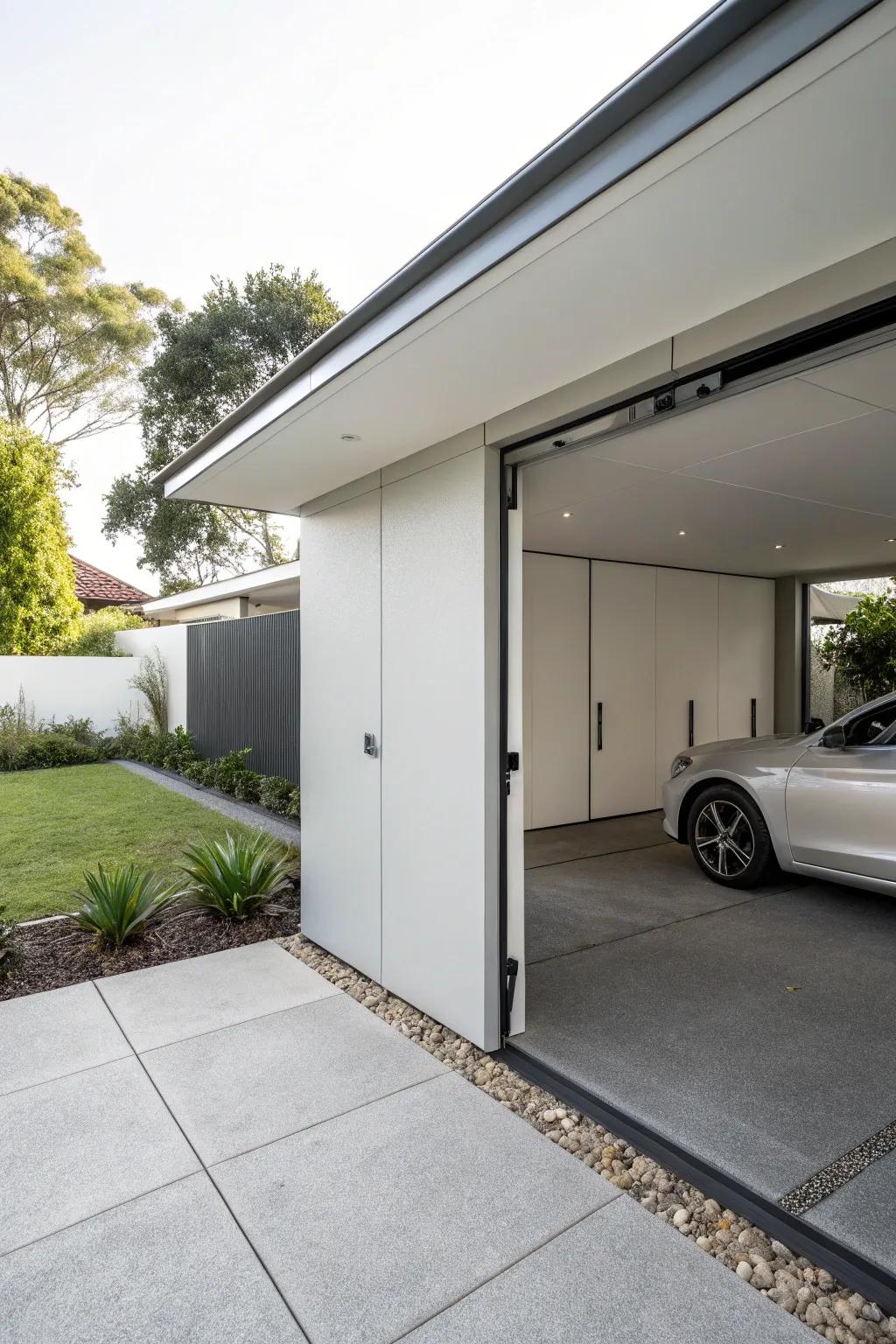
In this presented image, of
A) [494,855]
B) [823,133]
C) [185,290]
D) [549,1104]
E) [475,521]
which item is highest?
[185,290]

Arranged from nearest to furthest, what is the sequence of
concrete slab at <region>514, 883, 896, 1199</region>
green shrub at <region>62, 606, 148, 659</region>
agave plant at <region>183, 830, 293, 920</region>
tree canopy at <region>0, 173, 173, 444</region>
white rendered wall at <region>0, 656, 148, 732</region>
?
1. concrete slab at <region>514, 883, 896, 1199</region>
2. agave plant at <region>183, 830, 293, 920</region>
3. white rendered wall at <region>0, 656, 148, 732</region>
4. green shrub at <region>62, 606, 148, 659</region>
5. tree canopy at <region>0, 173, 173, 444</region>

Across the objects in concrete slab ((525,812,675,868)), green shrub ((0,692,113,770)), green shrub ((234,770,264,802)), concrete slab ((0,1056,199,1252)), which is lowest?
concrete slab ((0,1056,199,1252))

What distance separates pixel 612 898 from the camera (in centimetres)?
482

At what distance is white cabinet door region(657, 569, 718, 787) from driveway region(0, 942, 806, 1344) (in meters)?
5.06

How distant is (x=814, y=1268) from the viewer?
191cm

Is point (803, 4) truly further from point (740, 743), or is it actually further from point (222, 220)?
point (222, 220)

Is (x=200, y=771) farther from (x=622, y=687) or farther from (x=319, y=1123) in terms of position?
(x=319, y=1123)

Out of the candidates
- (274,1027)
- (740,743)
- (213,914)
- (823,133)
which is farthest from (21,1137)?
(740,743)

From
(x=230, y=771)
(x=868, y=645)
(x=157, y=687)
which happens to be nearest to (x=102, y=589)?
(x=157, y=687)

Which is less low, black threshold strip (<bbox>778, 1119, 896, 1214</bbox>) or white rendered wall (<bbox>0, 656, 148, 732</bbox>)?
white rendered wall (<bbox>0, 656, 148, 732</bbox>)

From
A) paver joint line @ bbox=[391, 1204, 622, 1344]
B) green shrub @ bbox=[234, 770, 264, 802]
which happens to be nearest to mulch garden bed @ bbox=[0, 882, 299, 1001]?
paver joint line @ bbox=[391, 1204, 622, 1344]

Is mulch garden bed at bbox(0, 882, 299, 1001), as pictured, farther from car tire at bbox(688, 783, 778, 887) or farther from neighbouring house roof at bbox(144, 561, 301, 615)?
neighbouring house roof at bbox(144, 561, 301, 615)

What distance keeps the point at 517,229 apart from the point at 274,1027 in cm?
302

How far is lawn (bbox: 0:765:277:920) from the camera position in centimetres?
529
